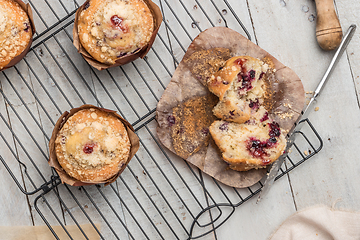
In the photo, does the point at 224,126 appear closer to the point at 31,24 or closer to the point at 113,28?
the point at 113,28

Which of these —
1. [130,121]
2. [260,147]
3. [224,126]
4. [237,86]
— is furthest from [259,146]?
[130,121]

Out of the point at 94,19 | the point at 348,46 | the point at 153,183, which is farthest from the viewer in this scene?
the point at 348,46

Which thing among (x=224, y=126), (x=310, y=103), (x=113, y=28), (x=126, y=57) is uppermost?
(x=113, y=28)

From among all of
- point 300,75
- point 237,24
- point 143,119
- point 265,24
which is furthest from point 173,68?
point 300,75

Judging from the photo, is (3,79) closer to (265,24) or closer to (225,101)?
(225,101)

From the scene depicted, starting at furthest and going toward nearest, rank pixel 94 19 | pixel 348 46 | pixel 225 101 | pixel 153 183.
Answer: pixel 348 46, pixel 153 183, pixel 225 101, pixel 94 19

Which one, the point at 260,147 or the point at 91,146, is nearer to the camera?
the point at 91,146
